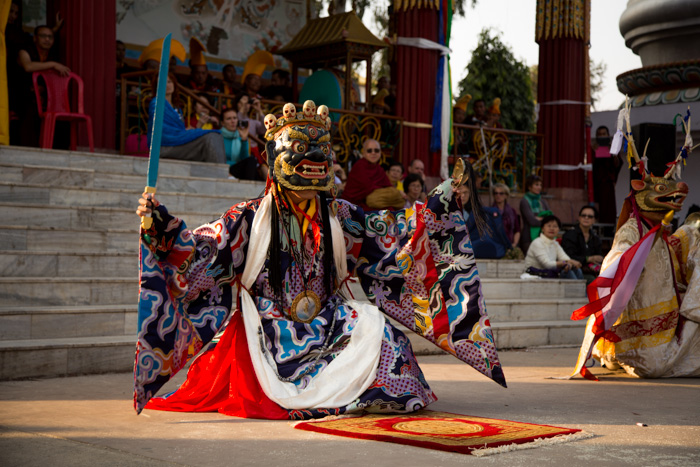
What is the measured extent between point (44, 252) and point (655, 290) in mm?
4297

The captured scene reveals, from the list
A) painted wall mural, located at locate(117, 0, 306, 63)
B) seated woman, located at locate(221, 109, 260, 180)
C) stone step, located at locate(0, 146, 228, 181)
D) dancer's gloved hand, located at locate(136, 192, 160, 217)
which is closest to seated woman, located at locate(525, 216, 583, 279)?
seated woman, located at locate(221, 109, 260, 180)

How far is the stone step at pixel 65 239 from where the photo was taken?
7020mm

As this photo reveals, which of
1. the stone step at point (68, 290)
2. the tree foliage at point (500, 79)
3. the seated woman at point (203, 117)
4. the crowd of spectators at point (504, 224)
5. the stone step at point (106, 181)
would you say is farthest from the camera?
the tree foliage at point (500, 79)

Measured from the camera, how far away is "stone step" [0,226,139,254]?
702cm

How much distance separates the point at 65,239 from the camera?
7.29 meters

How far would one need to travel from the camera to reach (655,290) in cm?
669

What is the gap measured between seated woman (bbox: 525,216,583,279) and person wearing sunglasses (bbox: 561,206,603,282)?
15 centimetres

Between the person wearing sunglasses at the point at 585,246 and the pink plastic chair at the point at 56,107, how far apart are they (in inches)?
198

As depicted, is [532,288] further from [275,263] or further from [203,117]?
[275,263]

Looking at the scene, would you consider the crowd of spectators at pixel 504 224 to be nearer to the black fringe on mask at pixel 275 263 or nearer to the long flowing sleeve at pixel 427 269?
the long flowing sleeve at pixel 427 269

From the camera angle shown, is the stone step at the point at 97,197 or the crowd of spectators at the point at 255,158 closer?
the stone step at the point at 97,197

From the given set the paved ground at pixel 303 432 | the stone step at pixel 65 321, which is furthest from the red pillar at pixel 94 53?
the paved ground at pixel 303 432

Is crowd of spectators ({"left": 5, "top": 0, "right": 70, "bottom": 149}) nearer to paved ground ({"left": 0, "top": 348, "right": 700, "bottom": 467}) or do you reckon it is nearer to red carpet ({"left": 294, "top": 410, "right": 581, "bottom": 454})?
paved ground ({"left": 0, "top": 348, "right": 700, "bottom": 467})

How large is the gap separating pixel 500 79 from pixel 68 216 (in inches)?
488
